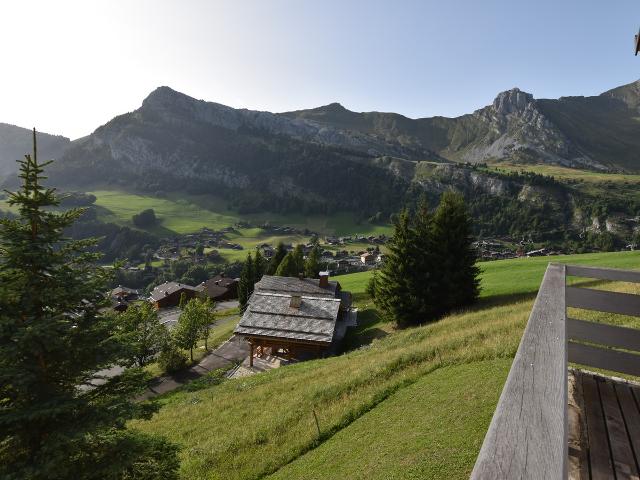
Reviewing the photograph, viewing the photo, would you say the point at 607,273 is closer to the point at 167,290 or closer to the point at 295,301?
the point at 295,301

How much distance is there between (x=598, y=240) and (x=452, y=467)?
18944cm

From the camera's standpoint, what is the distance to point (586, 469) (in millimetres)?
3854

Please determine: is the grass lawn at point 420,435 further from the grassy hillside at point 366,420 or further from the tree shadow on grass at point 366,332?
the tree shadow on grass at point 366,332

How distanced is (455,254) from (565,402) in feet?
102

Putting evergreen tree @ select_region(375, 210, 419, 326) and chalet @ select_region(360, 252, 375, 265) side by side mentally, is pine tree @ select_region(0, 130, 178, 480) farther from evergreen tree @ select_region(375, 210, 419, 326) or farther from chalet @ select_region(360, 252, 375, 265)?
chalet @ select_region(360, 252, 375, 265)

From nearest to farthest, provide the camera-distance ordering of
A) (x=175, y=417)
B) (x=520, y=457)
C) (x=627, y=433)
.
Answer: (x=520, y=457), (x=627, y=433), (x=175, y=417)

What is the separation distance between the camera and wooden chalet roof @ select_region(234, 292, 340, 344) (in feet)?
112

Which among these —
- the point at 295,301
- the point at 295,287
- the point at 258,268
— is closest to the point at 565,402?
the point at 295,301

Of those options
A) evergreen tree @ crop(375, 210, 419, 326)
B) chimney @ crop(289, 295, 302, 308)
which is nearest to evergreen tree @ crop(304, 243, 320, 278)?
chimney @ crop(289, 295, 302, 308)

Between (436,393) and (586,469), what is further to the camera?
(436,393)

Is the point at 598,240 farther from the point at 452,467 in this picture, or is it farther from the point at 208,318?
the point at 452,467

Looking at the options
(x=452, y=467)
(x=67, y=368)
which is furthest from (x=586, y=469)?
(x=67, y=368)

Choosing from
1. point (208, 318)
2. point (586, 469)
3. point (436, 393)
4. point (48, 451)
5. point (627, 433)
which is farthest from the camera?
point (208, 318)

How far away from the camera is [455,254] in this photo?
1246 inches
